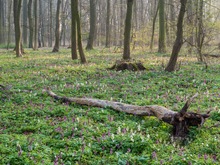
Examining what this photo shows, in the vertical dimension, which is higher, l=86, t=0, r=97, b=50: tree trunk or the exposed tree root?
l=86, t=0, r=97, b=50: tree trunk

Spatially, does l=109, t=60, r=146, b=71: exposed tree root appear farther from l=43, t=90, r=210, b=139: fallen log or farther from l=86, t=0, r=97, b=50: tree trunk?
→ l=86, t=0, r=97, b=50: tree trunk

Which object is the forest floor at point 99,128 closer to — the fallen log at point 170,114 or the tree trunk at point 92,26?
the fallen log at point 170,114

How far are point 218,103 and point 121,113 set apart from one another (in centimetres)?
297

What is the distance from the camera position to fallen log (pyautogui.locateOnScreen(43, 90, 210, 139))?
258 inches

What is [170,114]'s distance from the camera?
22.7ft

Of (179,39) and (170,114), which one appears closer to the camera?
(170,114)

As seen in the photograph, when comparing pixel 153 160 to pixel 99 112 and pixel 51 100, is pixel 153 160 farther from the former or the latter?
pixel 51 100

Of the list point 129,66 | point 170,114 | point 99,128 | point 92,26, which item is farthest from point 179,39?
point 92,26

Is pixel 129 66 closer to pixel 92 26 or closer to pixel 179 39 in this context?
pixel 179 39

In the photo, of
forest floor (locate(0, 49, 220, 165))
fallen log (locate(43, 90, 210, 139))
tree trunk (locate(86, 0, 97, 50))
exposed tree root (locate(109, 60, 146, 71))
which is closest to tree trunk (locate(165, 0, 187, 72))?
exposed tree root (locate(109, 60, 146, 71))

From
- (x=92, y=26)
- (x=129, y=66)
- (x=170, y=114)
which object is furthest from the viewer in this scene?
(x=92, y=26)

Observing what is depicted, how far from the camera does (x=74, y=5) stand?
18.8 metres

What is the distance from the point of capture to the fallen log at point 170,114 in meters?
6.55

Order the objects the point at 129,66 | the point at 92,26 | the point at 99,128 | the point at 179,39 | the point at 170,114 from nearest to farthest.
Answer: the point at 99,128
the point at 170,114
the point at 179,39
the point at 129,66
the point at 92,26
